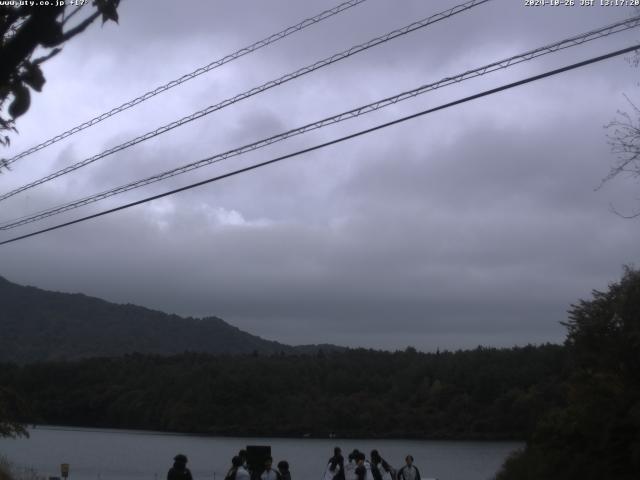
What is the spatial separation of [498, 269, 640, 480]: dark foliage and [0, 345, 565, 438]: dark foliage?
2191cm

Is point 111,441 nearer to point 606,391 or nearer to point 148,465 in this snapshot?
point 148,465

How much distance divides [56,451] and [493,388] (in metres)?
28.0

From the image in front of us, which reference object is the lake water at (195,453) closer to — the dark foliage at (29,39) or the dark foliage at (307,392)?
the dark foliage at (307,392)

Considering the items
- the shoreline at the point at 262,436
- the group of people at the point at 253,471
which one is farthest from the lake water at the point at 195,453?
the group of people at the point at 253,471

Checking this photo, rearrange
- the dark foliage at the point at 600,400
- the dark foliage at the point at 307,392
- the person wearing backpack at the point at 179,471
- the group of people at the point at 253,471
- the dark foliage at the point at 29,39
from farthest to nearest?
1. the dark foliage at the point at 307,392
2. the dark foliage at the point at 600,400
3. the group of people at the point at 253,471
4. the person wearing backpack at the point at 179,471
5. the dark foliage at the point at 29,39

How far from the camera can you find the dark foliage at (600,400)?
63.9ft

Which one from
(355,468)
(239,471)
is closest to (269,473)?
(239,471)

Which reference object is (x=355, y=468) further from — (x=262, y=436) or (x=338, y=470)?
(x=262, y=436)

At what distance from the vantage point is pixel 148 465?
48844 mm

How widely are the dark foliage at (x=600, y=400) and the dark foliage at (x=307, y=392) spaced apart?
2191 centimetres

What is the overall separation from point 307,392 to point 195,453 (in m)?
16.9

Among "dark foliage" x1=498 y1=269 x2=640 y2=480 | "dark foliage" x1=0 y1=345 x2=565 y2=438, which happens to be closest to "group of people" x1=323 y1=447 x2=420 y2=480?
"dark foliage" x1=498 y1=269 x2=640 y2=480

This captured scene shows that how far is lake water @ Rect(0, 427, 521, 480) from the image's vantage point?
41500mm

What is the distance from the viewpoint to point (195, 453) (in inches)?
2240
